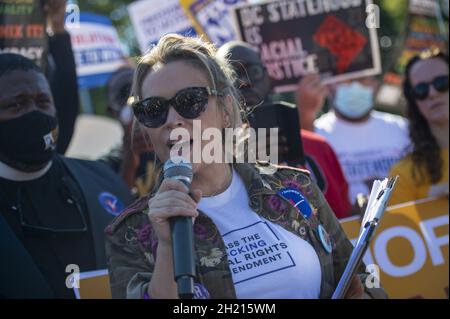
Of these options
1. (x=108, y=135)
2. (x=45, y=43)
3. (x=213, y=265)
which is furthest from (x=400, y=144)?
(x=108, y=135)

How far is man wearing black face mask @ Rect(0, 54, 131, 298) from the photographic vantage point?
3.52 meters

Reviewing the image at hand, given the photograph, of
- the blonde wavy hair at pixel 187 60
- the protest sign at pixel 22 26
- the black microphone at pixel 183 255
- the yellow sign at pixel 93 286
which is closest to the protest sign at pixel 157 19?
the protest sign at pixel 22 26

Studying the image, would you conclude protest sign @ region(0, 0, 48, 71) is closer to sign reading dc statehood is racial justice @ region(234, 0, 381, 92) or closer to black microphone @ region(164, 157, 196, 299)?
sign reading dc statehood is racial justice @ region(234, 0, 381, 92)

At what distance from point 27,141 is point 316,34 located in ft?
Result: 9.42

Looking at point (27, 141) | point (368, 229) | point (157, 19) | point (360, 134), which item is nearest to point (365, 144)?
point (360, 134)

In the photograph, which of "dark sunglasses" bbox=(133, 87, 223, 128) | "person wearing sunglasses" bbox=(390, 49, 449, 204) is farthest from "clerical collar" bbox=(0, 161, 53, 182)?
"person wearing sunglasses" bbox=(390, 49, 449, 204)

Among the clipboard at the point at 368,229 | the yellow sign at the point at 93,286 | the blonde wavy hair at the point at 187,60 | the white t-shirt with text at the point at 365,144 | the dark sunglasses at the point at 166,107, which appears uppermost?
the blonde wavy hair at the point at 187,60

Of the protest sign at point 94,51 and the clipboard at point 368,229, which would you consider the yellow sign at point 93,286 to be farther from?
the protest sign at point 94,51

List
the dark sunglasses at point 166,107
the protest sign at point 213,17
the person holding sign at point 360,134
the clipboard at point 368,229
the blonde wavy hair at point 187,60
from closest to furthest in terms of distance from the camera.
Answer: the clipboard at point 368,229
the dark sunglasses at point 166,107
the blonde wavy hair at point 187,60
the person holding sign at point 360,134
the protest sign at point 213,17

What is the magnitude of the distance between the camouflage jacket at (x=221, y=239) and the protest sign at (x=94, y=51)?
4.78 meters

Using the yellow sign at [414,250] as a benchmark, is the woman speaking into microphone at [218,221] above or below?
above

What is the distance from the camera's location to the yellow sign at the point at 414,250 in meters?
4.10

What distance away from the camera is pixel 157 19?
734 centimetres

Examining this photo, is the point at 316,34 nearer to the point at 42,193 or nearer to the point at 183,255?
the point at 42,193
